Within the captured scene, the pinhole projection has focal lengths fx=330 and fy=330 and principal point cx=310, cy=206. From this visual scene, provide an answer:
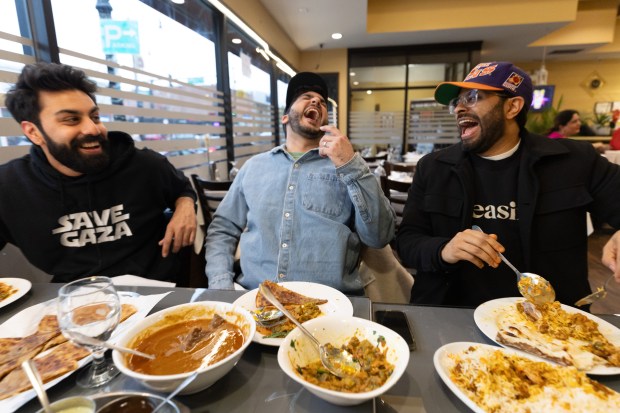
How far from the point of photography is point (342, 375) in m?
0.69

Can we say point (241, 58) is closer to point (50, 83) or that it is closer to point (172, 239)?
point (50, 83)

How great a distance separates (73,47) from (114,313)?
2.12 m

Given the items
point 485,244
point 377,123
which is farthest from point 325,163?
point 377,123

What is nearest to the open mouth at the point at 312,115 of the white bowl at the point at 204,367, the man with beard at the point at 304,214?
the man with beard at the point at 304,214

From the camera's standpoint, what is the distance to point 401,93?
317 inches

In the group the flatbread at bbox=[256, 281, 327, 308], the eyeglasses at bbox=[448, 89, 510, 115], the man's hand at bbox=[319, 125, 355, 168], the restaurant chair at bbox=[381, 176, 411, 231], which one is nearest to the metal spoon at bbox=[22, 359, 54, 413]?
the flatbread at bbox=[256, 281, 327, 308]

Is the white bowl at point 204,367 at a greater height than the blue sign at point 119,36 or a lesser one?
lesser

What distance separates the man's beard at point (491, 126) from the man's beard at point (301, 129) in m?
0.73

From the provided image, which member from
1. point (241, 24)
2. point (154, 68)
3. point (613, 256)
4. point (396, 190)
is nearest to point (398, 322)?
point (613, 256)

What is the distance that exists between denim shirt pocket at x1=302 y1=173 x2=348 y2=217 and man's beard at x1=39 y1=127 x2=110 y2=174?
966 millimetres

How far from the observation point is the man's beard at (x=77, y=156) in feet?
4.80

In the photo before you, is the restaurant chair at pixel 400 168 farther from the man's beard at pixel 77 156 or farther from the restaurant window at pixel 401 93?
the man's beard at pixel 77 156

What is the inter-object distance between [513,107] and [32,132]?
2.16 meters

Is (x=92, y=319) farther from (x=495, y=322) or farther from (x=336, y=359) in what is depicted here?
(x=495, y=322)
